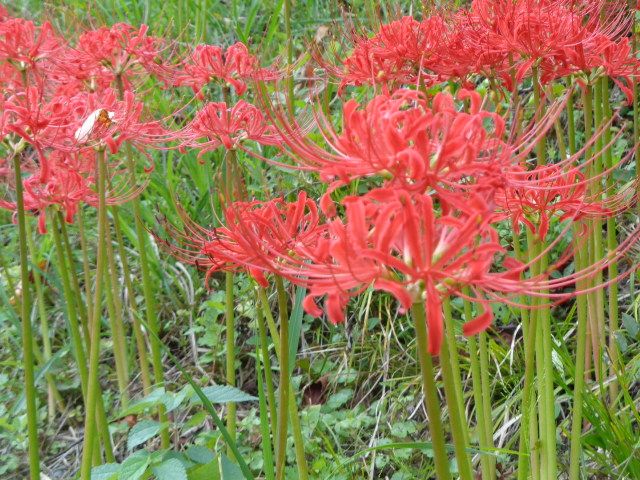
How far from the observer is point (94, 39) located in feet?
7.77

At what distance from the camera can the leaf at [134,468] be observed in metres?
1.50

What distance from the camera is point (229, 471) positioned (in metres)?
1.61

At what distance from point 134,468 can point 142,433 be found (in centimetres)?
13

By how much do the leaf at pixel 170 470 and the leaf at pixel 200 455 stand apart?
0.13 meters

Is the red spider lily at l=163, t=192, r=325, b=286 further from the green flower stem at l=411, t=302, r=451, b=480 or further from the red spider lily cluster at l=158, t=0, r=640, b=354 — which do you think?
the green flower stem at l=411, t=302, r=451, b=480

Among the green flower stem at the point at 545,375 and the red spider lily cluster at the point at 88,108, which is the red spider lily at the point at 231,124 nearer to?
the red spider lily cluster at the point at 88,108

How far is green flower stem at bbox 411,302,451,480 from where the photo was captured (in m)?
0.97

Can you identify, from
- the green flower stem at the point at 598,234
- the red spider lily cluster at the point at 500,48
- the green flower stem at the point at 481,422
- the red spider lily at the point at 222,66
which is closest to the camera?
the red spider lily cluster at the point at 500,48

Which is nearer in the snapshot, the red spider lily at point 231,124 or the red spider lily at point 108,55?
the red spider lily at point 231,124

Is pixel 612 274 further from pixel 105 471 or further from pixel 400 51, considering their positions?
pixel 105 471

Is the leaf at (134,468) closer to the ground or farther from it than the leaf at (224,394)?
closer to the ground

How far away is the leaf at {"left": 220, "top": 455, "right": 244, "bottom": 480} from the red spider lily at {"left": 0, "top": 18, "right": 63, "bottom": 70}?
1.46m

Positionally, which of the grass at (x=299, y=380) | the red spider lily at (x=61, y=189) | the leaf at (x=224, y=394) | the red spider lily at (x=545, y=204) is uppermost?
the red spider lily at (x=61, y=189)

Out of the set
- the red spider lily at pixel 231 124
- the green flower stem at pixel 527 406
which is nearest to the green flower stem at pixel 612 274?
the green flower stem at pixel 527 406
